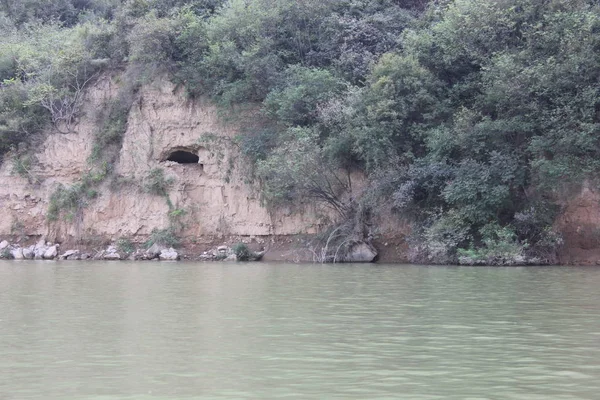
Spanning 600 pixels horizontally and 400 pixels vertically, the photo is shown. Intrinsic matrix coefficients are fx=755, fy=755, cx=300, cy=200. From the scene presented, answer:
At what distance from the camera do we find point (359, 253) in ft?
105

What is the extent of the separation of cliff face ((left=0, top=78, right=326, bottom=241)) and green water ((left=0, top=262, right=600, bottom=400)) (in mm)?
Result: 18428

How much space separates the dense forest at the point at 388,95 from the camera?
28953 mm

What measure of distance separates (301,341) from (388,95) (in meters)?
22.5

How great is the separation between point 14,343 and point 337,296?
7.66m

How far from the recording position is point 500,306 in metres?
14.2

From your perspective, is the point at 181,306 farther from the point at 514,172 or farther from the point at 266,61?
the point at 266,61

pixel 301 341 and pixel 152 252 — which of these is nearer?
pixel 301 341

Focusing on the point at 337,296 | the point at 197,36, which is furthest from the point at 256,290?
the point at 197,36

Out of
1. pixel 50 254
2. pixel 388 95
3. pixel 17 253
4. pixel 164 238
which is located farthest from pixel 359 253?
pixel 17 253

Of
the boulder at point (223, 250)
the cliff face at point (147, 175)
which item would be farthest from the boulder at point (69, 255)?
the boulder at point (223, 250)

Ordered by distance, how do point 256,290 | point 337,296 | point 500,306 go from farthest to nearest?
1. point 256,290
2. point 337,296
3. point 500,306

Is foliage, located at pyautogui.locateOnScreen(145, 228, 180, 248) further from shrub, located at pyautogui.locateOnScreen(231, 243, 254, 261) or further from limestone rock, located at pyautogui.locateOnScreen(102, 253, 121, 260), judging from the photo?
shrub, located at pyautogui.locateOnScreen(231, 243, 254, 261)

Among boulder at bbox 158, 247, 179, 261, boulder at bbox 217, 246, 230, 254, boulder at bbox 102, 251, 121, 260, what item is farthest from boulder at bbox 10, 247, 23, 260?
boulder at bbox 217, 246, 230, 254

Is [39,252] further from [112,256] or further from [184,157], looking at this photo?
[184,157]
